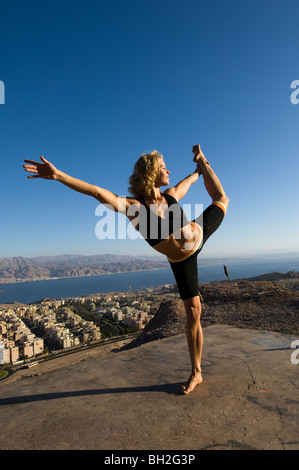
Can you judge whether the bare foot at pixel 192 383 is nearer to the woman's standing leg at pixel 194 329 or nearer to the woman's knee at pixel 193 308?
the woman's standing leg at pixel 194 329

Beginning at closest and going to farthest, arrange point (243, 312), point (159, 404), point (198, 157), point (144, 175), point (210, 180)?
1. point (159, 404)
2. point (144, 175)
3. point (210, 180)
4. point (198, 157)
5. point (243, 312)

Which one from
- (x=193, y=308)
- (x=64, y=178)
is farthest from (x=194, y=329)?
(x=64, y=178)

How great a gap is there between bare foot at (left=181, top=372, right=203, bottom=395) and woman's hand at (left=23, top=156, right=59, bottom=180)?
226cm

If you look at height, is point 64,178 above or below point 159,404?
above

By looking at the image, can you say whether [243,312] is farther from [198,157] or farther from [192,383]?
[198,157]

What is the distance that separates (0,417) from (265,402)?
88.7 inches

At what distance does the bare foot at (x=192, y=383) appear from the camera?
2.22 m

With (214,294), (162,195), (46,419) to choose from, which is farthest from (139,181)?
(214,294)

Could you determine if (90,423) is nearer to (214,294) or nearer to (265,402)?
(265,402)

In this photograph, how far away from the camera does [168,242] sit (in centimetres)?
229

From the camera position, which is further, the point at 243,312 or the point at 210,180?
the point at 243,312

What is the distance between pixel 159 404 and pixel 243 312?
173 inches

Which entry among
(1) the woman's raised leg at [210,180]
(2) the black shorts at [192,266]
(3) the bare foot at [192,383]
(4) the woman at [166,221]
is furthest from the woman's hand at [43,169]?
(3) the bare foot at [192,383]

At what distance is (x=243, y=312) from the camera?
5809 mm
